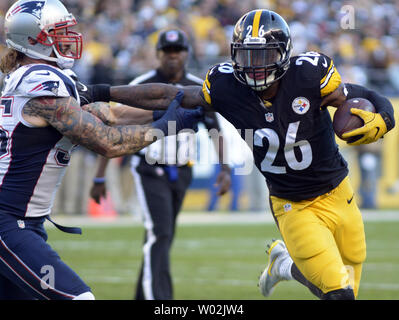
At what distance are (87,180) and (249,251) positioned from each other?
12.2 ft

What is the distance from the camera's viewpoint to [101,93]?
384cm

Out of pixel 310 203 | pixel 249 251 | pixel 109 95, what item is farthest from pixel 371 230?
pixel 109 95

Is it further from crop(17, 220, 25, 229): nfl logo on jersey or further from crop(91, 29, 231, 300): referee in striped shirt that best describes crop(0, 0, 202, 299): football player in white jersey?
crop(91, 29, 231, 300): referee in striped shirt

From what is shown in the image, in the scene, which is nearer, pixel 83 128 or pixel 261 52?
pixel 83 128

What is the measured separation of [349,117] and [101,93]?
1295mm

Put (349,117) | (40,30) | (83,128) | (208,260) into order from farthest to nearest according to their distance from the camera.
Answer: (208,260), (349,117), (40,30), (83,128)

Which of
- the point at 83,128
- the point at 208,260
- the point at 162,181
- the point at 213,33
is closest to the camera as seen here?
the point at 83,128

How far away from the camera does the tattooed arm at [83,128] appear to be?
325 cm

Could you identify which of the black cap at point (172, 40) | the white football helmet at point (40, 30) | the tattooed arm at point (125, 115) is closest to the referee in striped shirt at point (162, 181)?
the black cap at point (172, 40)

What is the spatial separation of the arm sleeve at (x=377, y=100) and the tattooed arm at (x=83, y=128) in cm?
111

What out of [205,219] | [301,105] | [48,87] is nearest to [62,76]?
[48,87]

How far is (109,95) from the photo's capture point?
3.89m

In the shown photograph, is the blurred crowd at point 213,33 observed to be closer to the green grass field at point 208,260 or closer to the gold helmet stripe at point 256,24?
the green grass field at point 208,260

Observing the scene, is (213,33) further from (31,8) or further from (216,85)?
(31,8)
